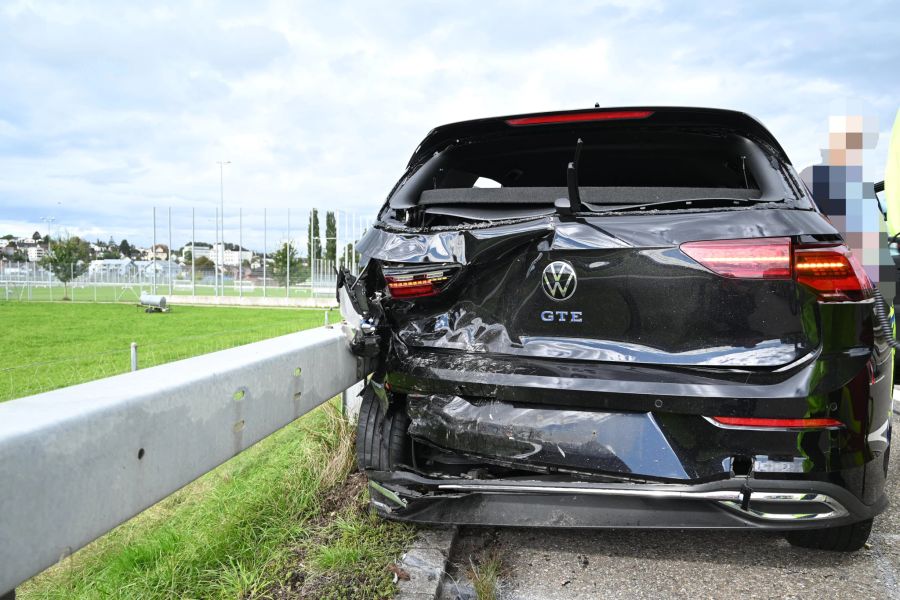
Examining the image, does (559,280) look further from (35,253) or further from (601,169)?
(35,253)

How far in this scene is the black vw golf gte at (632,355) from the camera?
1.98 meters

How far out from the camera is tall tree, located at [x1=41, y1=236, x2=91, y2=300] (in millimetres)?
44438

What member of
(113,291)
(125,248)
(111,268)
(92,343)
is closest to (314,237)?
(113,291)

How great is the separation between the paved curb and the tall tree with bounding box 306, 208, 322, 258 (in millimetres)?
36804

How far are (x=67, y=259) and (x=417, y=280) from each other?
182 feet

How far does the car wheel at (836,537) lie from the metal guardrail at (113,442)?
2.17 metres

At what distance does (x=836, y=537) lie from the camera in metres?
2.50

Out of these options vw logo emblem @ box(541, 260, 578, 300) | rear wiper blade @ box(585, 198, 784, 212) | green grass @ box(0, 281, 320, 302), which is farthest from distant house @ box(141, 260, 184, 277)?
rear wiper blade @ box(585, 198, 784, 212)

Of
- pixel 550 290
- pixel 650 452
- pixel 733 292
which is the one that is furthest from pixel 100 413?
pixel 733 292

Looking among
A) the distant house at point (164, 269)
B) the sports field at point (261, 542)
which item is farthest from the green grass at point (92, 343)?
the distant house at point (164, 269)

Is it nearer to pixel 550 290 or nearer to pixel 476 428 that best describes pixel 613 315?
pixel 550 290

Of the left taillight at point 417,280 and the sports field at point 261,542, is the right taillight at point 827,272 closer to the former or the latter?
the left taillight at point 417,280

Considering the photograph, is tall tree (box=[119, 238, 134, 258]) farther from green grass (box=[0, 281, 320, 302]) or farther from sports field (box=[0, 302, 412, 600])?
→ sports field (box=[0, 302, 412, 600])

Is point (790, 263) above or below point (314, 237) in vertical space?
below
